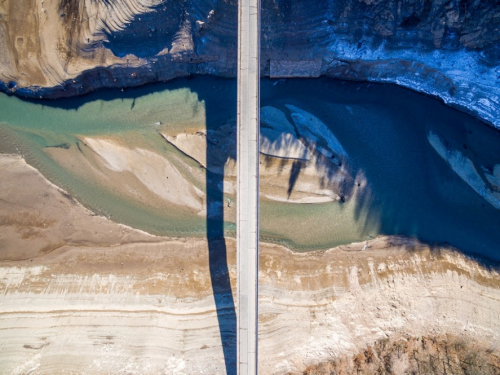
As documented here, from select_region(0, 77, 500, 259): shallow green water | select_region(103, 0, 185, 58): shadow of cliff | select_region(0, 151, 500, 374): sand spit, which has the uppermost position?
select_region(103, 0, 185, 58): shadow of cliff

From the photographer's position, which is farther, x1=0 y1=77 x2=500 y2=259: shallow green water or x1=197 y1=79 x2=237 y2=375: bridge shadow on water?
x1=0 y1=77 x2=500 y2=259: shallow green water

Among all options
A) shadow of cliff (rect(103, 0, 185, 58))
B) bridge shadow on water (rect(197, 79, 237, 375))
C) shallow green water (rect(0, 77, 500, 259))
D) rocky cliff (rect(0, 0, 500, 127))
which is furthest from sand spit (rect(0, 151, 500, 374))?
shadow of cliff (rect(103, 0, 185, 58))

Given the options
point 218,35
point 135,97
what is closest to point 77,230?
point 135,97

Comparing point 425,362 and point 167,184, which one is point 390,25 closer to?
point 167,184

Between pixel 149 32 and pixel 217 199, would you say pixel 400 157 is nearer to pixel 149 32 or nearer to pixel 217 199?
pixel 217 199

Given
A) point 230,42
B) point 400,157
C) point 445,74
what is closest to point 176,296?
point 230,42

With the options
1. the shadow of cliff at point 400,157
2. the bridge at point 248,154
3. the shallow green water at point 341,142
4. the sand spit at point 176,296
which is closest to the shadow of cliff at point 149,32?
A: the shallow green water at point 341,142

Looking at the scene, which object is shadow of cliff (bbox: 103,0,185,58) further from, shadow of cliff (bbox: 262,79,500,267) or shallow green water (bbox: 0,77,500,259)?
shadow of cliff (bbox: 262,79,500,267)

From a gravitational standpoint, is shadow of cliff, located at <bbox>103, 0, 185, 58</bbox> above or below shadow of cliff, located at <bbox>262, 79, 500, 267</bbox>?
above

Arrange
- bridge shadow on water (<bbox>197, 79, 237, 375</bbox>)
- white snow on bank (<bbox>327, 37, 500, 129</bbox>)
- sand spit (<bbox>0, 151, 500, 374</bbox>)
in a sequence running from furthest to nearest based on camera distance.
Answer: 1. white snow on bank (<bbox>327, 37, 500, 129</bbox>)
2. bridge shadow on water (<bbox>197, 79, 237, 375</bbox>)
3. sand spit (<bbox>0, 151, 500, 374</bbox>)
